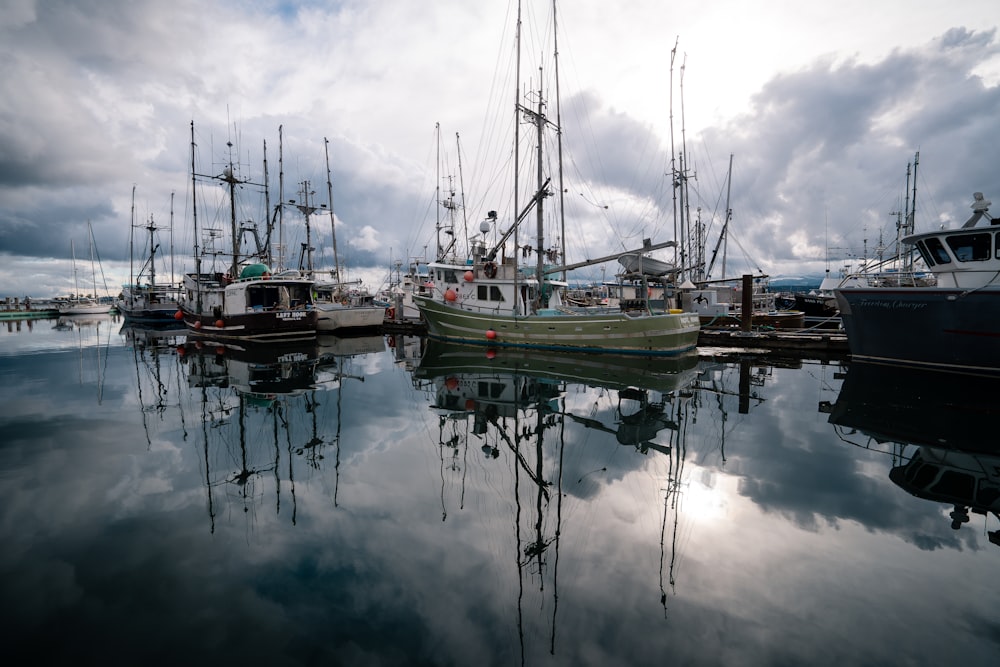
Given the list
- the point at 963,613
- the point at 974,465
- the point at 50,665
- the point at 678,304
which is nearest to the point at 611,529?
the point at 963,613

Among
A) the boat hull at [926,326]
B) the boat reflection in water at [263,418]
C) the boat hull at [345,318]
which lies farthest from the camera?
the boat hull at [345,318]

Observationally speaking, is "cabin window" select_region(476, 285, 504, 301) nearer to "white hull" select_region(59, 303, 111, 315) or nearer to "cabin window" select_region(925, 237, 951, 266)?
"cabin window" select_region(925, 237, 951, 266)

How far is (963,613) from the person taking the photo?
157 inches

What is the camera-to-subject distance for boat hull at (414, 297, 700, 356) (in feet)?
63.8

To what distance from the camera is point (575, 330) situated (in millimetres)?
20906

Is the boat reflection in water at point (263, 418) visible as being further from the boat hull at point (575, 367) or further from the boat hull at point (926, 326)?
the boat hull at point (926, 326)

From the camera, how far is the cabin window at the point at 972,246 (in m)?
14.3

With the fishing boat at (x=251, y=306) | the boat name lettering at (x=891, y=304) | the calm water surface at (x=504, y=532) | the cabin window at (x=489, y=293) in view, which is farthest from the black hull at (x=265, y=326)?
the boat name lettering at (x=891, y=304)

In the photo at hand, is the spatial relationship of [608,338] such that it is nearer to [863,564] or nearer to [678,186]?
[863,564]

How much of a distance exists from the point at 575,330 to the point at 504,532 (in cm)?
1601

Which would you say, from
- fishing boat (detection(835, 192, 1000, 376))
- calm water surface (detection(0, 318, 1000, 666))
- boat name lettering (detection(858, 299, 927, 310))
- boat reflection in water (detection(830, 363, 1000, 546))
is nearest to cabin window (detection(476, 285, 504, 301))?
calm water surface (detection(0, 318, 1000, 666))

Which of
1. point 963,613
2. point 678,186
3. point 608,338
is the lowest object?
point 963,613

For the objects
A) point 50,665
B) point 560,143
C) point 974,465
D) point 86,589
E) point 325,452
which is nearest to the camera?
point 50,665

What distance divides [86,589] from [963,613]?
8.10 meters
